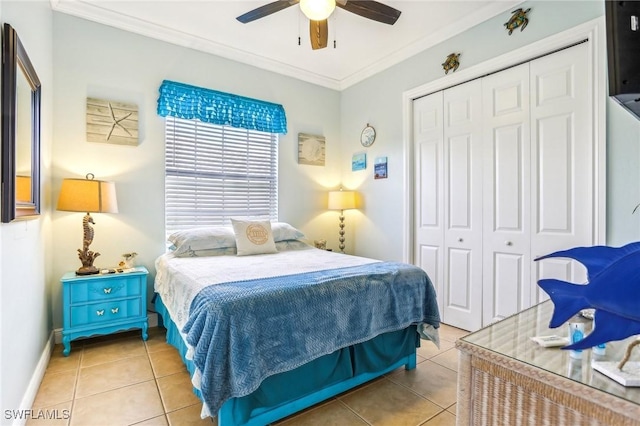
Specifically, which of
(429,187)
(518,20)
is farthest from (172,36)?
(518,20)

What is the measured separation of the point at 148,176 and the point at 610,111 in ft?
12.3

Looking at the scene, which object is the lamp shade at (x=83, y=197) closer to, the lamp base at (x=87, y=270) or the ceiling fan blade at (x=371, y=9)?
the lamp base at (x=87, y=270)

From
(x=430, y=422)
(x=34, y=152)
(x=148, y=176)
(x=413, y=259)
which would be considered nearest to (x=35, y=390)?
(x=34, y=152)

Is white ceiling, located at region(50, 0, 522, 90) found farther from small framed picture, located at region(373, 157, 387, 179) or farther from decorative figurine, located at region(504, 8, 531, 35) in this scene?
small framed picture, located at region(373, 157, 387, 179)

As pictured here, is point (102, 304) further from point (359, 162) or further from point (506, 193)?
point (506, 193)

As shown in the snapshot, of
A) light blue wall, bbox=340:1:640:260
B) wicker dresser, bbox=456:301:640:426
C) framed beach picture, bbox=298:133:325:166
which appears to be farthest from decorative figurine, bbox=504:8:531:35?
Answer: wicker dresser, bbox=456:301:640:426

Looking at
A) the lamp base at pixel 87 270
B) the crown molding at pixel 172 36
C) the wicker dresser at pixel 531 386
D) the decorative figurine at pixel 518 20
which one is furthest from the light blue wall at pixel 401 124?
the lamp base at pixel 87 270

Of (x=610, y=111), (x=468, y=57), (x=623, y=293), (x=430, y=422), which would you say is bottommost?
(x=430, y=422)

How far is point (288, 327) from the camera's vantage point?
167cm

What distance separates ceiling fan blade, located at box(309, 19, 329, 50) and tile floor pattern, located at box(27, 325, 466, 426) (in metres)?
2.52

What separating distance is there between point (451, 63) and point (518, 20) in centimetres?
61

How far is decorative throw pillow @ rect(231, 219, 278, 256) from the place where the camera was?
10.1ft

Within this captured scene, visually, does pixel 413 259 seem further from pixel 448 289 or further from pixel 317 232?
pixel 317 232

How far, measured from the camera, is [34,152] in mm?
1983
